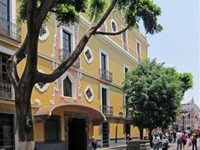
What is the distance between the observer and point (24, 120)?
12.2 m

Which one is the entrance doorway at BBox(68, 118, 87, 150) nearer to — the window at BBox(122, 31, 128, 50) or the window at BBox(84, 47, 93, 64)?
the window at BBox(84, 47, 93, 64)

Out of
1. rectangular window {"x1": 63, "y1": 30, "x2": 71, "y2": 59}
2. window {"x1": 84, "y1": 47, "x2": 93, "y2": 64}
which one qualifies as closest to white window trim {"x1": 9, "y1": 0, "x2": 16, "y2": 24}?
rectangular window {"x1": 63, "y1": 30, "x2": 71, "y2": 59}

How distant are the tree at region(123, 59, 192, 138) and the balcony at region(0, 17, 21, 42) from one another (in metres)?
14.1

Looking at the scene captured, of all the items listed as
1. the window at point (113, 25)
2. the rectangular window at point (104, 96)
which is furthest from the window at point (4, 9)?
the window at point (113, 25)

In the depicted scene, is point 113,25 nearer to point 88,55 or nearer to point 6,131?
point 88,55

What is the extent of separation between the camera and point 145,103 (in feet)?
115

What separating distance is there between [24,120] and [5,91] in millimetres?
10991

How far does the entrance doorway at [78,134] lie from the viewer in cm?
3300

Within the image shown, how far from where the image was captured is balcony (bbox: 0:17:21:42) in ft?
75.5

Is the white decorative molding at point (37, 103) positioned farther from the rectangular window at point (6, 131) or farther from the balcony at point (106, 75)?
the balcony at point (106, 75)

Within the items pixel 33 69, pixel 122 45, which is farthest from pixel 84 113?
pixel 33 69

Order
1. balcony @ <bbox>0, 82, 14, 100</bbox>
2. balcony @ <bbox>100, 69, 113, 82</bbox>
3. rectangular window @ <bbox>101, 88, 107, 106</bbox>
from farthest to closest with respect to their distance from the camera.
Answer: rectangular window @ <bbox>101, 88, 107, 106</bbox> < balcony @ <bbox>100, 69, 113, 82</bbox> < balcony @ <bbox>0, 82, 14, 100</bbox>

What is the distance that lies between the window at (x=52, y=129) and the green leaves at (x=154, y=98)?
8955 mm

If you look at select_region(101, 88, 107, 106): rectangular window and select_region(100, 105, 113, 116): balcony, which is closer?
select_region(100, 105, 113, 116): balcony
